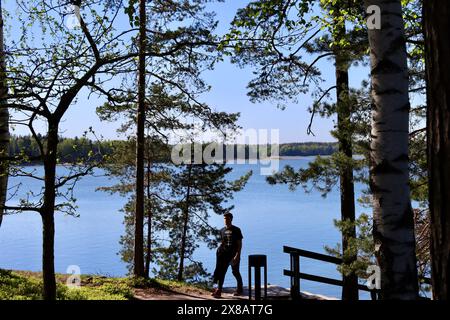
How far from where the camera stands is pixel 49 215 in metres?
7.21

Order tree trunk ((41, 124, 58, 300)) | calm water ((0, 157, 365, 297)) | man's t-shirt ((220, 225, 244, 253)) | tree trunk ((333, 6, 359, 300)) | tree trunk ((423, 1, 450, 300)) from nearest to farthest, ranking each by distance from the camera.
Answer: tree trunk ((423, 1, 450, 300)), tree trunk ((41, 124, 58, 300)), tree trunk ((333, 6, 359, 300)), man's t-shirt ((220, 225, 244, 253)), calm water ((0, 157, 365, 297))

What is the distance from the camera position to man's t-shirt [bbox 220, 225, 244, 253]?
10.7 m

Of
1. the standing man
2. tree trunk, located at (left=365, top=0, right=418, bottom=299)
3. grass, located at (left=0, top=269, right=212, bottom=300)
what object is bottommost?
grass, located at (left=0, top=269, right=212, bottom=300)

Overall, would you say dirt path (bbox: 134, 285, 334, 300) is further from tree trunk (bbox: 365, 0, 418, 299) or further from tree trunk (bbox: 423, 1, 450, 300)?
tree trunk (bbox: 423, 1, 450, 300)

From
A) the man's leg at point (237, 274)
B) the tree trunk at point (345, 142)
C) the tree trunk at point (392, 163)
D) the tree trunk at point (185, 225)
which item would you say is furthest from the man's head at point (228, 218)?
the tree trunk at point (185, 225)

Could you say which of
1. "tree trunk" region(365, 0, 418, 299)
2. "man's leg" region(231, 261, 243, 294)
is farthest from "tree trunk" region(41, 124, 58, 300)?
"tree trunk" region(365, 0, 418, 299)

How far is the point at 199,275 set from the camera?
24.7 meters

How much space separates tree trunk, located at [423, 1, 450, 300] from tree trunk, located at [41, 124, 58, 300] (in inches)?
219

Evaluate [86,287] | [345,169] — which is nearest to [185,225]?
[86,287]

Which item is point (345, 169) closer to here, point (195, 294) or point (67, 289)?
point (195, 294)

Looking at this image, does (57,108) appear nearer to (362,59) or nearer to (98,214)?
(362,59)

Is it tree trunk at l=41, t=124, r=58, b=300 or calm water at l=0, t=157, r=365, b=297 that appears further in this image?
calm water at l=0, t=157, r=365, b=297

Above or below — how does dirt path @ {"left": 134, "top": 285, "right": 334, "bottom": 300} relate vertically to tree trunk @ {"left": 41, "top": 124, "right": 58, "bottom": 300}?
below
